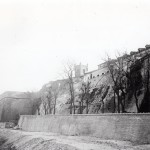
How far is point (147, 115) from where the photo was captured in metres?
20.8

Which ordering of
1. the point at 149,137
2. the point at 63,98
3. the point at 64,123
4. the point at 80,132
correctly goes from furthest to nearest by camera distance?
the point at 63,98 → the point at 64,123 → the point at 80,132 → the point at 149,137

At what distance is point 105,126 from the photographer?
25250mm

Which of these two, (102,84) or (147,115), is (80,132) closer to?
(147,115)

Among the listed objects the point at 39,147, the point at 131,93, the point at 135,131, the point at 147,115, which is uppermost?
the point at 131,93

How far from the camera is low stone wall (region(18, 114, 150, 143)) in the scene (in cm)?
2104

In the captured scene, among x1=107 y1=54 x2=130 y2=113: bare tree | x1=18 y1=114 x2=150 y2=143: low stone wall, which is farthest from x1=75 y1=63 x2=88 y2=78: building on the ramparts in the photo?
x1=18 y1=114 x2=150 y2=143: low stone wall

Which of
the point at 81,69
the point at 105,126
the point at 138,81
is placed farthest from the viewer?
the point at 81,69

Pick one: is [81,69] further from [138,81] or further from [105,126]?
[105,126]

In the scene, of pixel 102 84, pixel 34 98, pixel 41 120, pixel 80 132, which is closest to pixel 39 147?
pixel 80 132

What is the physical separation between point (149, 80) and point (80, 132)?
16701mm

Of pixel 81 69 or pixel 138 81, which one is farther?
pixel 81 69

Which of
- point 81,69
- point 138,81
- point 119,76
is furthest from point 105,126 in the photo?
point 81,69

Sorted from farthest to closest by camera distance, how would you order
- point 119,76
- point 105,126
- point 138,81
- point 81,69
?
1. point 81,69
2. point 138,81
3. point 119,76
4. point 105,126

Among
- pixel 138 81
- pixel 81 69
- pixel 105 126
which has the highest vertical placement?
pixel 81 69
